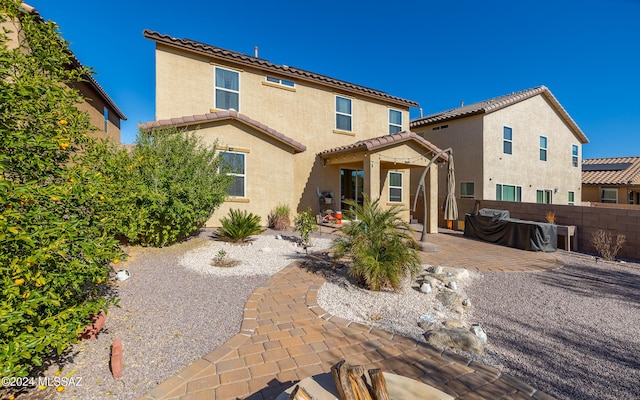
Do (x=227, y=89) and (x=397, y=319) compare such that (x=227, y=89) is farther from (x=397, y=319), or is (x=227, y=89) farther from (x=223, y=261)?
(x=397, y=319)

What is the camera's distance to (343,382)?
71.7 inches

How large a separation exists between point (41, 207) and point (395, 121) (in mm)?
16023

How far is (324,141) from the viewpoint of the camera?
14039 mm

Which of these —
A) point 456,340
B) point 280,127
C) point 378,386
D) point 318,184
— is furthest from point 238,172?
point 378,386

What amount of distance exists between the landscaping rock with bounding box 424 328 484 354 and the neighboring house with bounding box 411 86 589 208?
15.0 meters

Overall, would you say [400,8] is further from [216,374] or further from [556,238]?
[216,374]

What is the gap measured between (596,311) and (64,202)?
781 centimetres

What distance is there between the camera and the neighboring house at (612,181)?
21.5m

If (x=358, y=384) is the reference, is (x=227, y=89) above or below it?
above

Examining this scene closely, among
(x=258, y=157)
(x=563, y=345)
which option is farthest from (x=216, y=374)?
(x=258, y=157)

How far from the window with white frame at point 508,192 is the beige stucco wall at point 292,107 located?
8.26 meters

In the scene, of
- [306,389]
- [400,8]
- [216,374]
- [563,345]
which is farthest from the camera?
[400,8]

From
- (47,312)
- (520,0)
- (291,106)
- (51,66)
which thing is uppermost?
(520,0)

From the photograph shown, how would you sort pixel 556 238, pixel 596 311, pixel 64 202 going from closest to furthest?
pixel 64 202
pixel 596 311
pixel 556 238
